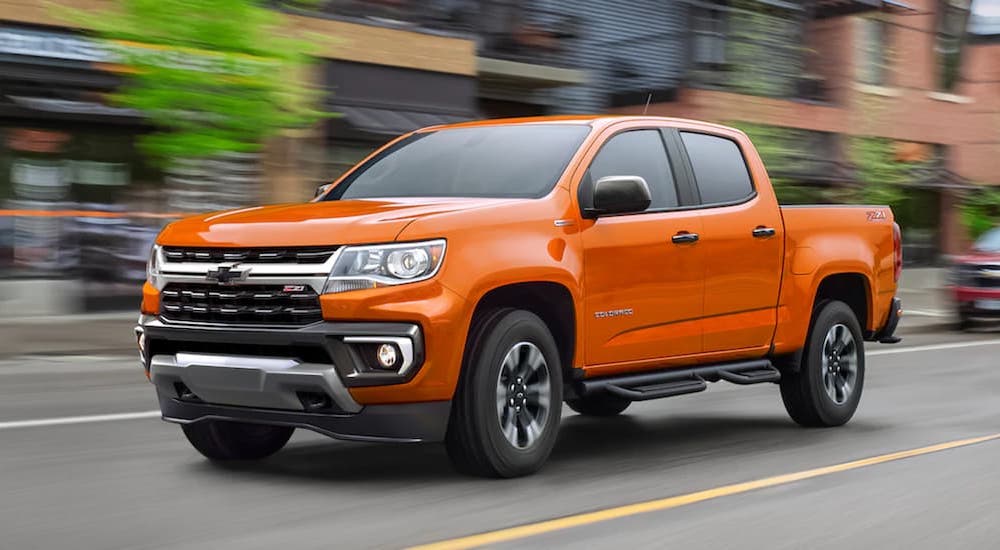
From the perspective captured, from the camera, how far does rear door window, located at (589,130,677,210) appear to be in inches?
299

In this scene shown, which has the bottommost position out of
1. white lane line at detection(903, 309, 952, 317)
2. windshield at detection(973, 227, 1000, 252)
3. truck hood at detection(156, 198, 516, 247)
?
white lane line at detection(903, 309, 952, 317)

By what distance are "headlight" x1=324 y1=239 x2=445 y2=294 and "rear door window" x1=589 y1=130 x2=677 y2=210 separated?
4.87 ft

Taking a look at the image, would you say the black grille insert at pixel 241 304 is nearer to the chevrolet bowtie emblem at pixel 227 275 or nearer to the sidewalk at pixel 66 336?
the chevrolet bowtie emblem at pixel 227 275

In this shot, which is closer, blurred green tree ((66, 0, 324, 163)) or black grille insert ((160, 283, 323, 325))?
black grille insert ((160, 283, 323, 325))

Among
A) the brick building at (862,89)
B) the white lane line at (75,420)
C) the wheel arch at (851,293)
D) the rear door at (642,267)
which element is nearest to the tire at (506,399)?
the rear door at (642,267)

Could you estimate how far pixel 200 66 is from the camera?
13.9 m

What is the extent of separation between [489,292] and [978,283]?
14528 mm

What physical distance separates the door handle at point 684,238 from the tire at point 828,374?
1636 millimetres

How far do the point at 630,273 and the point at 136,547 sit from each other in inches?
119

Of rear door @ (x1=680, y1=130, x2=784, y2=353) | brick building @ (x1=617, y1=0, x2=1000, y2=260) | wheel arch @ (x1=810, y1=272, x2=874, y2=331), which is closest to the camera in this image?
rear door @ (x1=680, y1=130, x2=784, y2=353)

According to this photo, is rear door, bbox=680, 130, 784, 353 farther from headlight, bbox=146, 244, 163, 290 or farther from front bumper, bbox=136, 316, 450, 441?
headlight, bbox=146, 244, 163, 290

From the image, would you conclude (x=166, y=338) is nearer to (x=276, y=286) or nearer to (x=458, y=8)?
(x=276, y=286)

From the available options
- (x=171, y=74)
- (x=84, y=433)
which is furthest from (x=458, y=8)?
(x=84, y=433)

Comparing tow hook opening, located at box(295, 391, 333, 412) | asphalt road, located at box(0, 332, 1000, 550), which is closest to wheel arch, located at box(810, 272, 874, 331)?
asphalt road, located at box(0, 332, 1000, 550)
